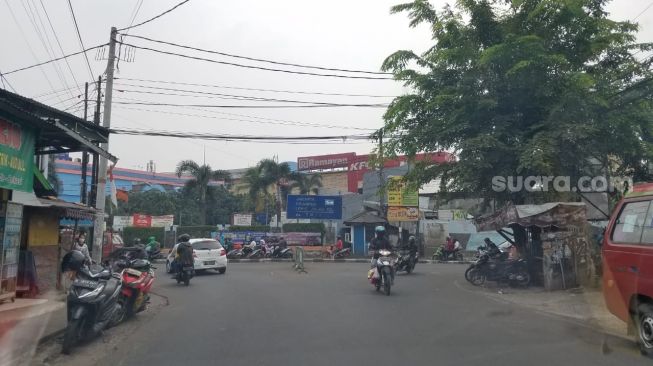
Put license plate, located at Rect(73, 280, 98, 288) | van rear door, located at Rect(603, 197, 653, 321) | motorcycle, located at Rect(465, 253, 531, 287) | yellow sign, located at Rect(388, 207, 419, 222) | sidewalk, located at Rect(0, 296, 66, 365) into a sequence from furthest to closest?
1. yellow sign, located at Rect(388, 207, 419, 222)
2. motorcycle, located at Rect(465, 253, 531, 287)
3. license plate, located at Rect(73, 280, 98, 288)
4. sidewalk, located at Rect(0, 296, 66, 365)
5. van rear door, located at Rect(603, 197, 653, 321)

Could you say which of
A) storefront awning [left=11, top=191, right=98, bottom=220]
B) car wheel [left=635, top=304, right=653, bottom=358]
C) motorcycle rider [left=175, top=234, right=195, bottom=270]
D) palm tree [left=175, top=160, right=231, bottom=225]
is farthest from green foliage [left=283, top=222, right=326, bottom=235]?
car wheel [left=635, top=304, right=653, bottom=358]

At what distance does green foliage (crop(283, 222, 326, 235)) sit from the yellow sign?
6.45 metres

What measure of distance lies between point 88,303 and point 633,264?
730cm

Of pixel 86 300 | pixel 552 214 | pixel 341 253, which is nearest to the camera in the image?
pixel 86 300

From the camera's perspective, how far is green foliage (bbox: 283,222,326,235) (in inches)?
1624

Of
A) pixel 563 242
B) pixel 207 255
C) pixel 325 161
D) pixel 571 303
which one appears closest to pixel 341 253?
pixel 207 255

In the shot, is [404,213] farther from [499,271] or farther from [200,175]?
[499,271]

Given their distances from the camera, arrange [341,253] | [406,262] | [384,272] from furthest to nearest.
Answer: [341,253], [406,262], [384,272]

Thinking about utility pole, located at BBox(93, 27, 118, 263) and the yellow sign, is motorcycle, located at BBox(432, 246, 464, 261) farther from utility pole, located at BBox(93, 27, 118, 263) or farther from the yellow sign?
utility pole, located at BBox(93, 27, 118, 263)

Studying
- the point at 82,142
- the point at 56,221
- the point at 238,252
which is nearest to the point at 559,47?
the point at 82,142

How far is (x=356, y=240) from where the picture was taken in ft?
130

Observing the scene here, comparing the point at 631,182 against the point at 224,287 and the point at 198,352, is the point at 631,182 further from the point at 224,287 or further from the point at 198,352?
the point at 198,352

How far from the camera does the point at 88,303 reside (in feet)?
25.7

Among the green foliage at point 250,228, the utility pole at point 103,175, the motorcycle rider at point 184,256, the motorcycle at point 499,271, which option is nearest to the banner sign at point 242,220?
the green foliage at point 250,228
